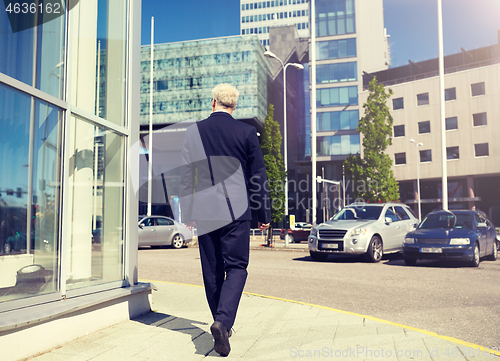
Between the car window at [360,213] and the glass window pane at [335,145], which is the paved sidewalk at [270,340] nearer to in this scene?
the car window at [360,213]

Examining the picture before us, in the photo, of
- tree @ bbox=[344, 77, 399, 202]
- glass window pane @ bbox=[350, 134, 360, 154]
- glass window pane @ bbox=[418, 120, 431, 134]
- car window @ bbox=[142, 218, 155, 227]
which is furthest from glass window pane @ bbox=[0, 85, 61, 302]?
glass window pane @ bbox=[350, 134, 360, 154]

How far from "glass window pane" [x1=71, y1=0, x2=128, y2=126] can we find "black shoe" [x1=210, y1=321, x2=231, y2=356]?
98.0 inches

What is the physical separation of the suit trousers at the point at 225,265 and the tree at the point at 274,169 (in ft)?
60.0

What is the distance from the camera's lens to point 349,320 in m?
4.91

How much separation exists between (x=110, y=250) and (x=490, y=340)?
3.80 meters

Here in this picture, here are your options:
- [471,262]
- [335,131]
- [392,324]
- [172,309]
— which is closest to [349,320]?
[392,324]

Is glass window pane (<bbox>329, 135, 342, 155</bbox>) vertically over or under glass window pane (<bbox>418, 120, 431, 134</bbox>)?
under

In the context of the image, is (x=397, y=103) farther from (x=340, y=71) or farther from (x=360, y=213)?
(x=360, y=213)

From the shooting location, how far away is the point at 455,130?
46.6 metres

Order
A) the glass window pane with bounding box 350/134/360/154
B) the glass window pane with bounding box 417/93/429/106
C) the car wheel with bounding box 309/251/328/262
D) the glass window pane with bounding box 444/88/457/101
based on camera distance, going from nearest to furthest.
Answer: the car wheel with bounding box 309/251/328/262 → the glass window pane with bounding box 444/88/457/101 → the glass window pane with bounding box 417/93/429/106 → the glass window pane with bounding box 350/134/360/154

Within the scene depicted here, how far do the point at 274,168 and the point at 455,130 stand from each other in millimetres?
30329

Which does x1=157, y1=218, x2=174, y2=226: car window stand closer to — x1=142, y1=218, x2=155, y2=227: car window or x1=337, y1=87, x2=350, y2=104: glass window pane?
x1=142, y1=218, x2=155, y2=227: car window

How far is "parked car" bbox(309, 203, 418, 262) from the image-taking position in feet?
40.4

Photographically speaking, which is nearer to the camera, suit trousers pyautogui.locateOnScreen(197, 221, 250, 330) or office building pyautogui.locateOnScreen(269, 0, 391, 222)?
suit trousers pyautogui.locateOnScreen(197, 221, 250, 330)
